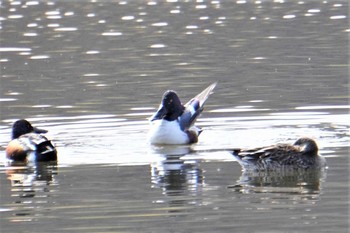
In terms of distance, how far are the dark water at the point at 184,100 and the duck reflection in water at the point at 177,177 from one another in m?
0.02

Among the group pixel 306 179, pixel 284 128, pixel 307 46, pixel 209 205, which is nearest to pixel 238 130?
pixel 284 128

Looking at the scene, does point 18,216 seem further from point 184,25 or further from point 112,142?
point 184,25

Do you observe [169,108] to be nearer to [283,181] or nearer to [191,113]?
[191,113]

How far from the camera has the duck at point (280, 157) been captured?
45.7 feet

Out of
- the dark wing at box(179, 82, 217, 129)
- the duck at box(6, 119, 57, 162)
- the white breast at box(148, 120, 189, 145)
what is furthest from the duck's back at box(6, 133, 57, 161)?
the dark wing at box(179, 82, 217, 129)

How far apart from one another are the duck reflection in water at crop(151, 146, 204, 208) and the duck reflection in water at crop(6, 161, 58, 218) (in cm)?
116

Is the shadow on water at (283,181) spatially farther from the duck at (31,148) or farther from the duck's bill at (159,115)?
the duck's bill at (159,115)

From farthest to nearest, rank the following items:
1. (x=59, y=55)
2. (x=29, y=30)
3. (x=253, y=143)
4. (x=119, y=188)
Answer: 1. (x=29, y=30)
2. (x=59, y=55)
3. (x=253, y=143)
4. (x=119, y=188)

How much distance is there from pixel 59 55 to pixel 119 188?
14104 millimetres

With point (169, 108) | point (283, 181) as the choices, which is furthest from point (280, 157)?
point (169, 108)

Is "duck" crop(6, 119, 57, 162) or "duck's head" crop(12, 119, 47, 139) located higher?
"duck's head" crop(12, 119, 47, 139)

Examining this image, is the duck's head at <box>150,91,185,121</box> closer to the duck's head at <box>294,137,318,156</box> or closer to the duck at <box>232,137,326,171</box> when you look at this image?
the duck at <box>232,137,326,171</box>

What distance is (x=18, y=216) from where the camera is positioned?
11703 mm

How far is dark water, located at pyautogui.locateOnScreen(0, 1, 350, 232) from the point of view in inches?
460
